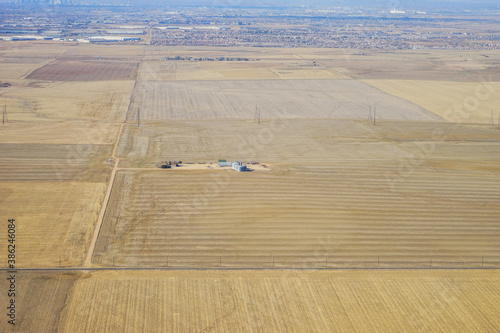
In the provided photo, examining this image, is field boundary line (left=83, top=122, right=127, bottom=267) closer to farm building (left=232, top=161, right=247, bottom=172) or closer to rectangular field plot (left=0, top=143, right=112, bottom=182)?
rectangular field plot (left=0, top=143, right=112, bottom=182)

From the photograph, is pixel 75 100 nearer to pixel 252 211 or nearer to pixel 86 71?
pixel 86 71

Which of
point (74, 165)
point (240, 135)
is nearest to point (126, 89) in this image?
point (240, 135)

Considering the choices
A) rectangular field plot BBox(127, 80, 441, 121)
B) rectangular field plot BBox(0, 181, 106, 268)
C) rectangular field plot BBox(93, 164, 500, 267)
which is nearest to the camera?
rectangular field plot BBox(0, 181, 106, 268)

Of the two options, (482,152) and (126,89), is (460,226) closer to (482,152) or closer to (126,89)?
(482,152)

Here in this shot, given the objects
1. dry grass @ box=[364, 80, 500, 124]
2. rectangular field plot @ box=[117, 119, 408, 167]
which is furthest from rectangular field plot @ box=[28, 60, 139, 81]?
dry grass @ box=[364, 80, 500, 124]

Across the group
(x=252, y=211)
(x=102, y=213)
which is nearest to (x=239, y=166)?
(x=252, y=211)
